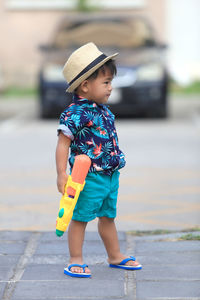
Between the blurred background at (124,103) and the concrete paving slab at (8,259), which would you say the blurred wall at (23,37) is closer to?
the blurred background at (124,103)

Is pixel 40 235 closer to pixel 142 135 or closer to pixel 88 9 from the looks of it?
pixel 142 135

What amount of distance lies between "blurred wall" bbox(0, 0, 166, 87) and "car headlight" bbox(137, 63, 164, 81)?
9.62 metres

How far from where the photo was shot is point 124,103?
486 inches

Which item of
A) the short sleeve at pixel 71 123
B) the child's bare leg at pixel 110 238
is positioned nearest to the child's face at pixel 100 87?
the short sleeve at pixel 71 123

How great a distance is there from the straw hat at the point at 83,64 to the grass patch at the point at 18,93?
14.5 metres

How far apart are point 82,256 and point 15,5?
18513mm

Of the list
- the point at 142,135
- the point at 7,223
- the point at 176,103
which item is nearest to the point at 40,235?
the point at 7,223

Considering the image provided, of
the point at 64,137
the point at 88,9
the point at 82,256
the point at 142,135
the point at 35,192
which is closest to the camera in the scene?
the point at 64,137

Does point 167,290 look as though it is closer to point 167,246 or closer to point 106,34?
point 167,246

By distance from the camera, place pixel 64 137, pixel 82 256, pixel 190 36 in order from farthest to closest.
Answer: pixel 190 36 → pixel 82 256 → pixel 64 137

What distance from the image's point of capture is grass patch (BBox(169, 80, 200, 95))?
1909 cm

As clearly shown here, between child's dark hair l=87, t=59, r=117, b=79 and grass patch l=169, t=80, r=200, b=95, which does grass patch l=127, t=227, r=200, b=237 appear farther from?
grass patch l=169, t=80, r=200, b=95

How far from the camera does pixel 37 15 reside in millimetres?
22062

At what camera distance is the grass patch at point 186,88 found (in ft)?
62.6
